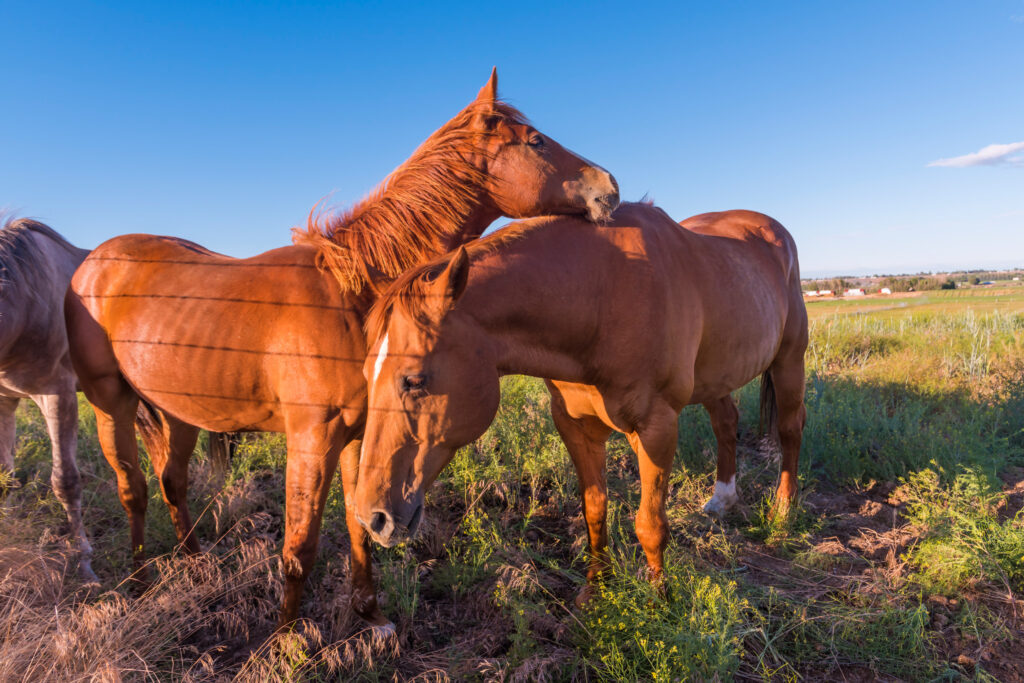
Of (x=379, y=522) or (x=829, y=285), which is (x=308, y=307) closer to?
(x=379, y=522)

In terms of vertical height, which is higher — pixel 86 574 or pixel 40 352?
pixel 40 352

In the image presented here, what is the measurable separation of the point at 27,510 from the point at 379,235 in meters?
3.61

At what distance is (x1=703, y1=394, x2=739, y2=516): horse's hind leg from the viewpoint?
3.89 m

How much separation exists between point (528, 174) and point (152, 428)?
3.10 m

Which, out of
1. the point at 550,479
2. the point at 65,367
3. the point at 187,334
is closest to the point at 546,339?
the point at 187,334

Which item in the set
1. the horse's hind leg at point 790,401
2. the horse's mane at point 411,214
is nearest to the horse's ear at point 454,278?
the horse's mane at point 411,214

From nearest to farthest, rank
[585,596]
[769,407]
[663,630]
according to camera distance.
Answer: [663,630] → [585,596] → [769,407]

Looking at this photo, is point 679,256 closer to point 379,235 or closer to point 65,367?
point 379,235

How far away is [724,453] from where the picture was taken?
401cm

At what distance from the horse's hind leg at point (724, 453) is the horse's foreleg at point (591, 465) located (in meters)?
1.46

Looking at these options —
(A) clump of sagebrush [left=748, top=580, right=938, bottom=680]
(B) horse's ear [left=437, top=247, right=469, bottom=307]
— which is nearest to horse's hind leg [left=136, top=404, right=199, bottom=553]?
(B) horse's ear [left=437, top=247, right=469, bottom=307]

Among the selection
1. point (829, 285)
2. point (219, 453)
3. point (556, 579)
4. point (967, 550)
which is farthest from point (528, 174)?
point (829, 285)

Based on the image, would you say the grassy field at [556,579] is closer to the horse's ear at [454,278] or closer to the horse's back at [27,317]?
the horse's back at [27,317]

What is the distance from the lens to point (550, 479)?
3.86m
